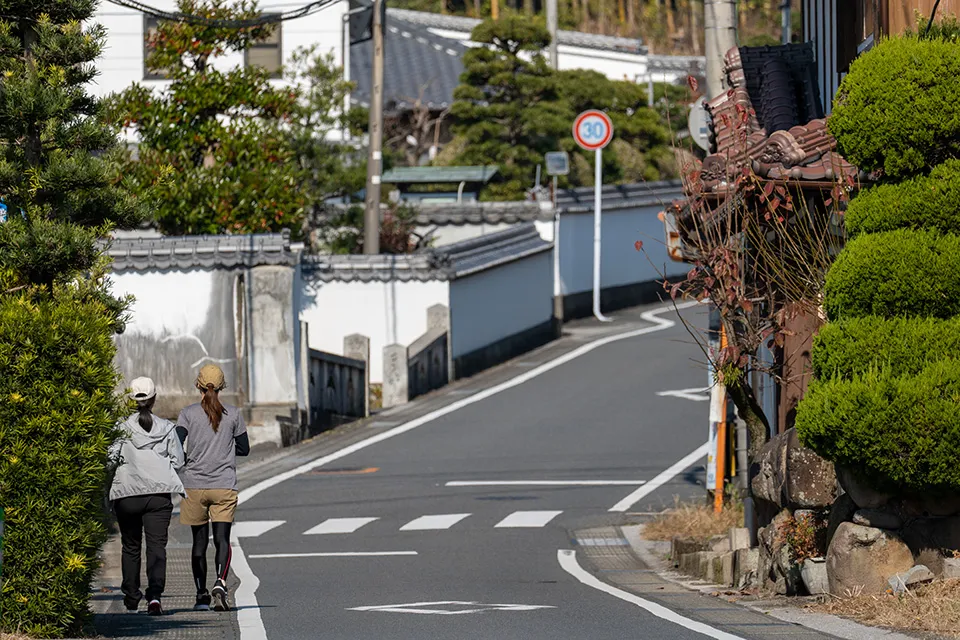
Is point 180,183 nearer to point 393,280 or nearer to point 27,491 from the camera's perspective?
point 393,280

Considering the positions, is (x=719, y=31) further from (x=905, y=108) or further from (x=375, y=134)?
(x=375, y=134)

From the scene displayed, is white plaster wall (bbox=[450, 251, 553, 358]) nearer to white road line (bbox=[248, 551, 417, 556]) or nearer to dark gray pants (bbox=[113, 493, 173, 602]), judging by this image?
white road line (bbox=[248, 551, 417, 556])

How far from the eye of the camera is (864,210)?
1031 cm

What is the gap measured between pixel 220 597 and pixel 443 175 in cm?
2742

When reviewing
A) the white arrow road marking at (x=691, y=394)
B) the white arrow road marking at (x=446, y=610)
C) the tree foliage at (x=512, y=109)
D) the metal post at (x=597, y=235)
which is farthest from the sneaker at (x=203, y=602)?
the tree foliage at (x=512, y=109)

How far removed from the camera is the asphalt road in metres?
10.8

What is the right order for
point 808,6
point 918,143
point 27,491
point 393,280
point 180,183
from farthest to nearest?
point 393,280 → point 180,183 → point 808,6 → point 918,143 → point 27,491

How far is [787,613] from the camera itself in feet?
34.5

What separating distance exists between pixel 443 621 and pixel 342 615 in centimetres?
83

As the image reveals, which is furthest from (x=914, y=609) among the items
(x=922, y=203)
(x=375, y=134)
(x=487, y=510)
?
(x=375, y=134)

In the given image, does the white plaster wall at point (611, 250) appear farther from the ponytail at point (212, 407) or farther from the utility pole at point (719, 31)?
the ponytail at point (212, 407)

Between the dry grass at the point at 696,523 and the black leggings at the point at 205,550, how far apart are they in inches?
215

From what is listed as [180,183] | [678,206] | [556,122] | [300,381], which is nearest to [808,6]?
[678,206]

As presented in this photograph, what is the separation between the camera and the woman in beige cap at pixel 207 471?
36.9ft
